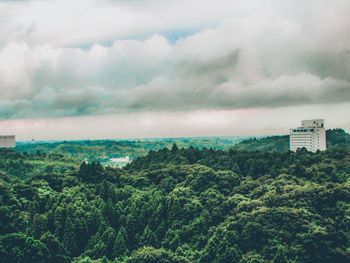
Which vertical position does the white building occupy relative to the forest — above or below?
above

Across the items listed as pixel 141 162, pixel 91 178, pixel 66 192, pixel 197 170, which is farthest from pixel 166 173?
pixel 141 162

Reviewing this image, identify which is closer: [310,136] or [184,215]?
[184,215]

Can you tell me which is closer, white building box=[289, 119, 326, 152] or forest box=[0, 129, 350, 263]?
forest box=[0, 129, 350, 263]

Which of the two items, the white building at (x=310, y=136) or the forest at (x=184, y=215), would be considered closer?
the forest at (x=184, y=215)

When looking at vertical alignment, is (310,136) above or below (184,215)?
above
